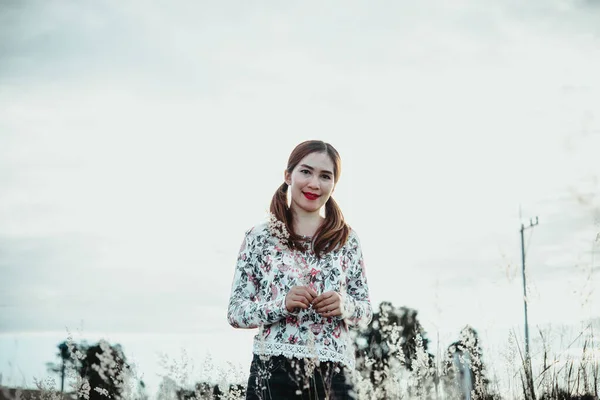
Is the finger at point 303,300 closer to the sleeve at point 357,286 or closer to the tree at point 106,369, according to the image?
the sleeve at point 357,286

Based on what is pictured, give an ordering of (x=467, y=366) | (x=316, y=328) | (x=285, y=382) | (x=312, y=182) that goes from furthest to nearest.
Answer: (x=467, y=366) → (x=312, y=182) → (x=316, y=328) → (x=285, y=382)

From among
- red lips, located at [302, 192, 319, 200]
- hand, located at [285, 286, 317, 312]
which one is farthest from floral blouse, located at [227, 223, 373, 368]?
red lips, located at [302, 192, 319, 200]

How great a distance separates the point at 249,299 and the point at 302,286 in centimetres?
50

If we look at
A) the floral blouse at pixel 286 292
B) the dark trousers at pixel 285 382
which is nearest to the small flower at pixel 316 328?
the floral blouse at pixel 286 292

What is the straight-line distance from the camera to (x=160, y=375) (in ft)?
8.36

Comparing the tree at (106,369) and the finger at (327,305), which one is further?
the finger at (327,305)

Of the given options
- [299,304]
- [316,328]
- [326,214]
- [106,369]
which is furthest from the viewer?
[326,214]

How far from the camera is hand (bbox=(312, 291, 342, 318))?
106 inches

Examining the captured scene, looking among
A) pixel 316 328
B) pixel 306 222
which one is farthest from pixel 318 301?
pixel 306 222

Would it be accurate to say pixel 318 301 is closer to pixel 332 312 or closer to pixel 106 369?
pixel 332 312

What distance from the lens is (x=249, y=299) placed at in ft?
10.3

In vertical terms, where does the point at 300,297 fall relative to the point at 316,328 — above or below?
above

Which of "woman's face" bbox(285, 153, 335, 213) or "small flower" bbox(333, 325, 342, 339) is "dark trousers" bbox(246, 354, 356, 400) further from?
"woman's face" bbox(285, 153, 335, 213)

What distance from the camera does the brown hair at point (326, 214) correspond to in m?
3.15
